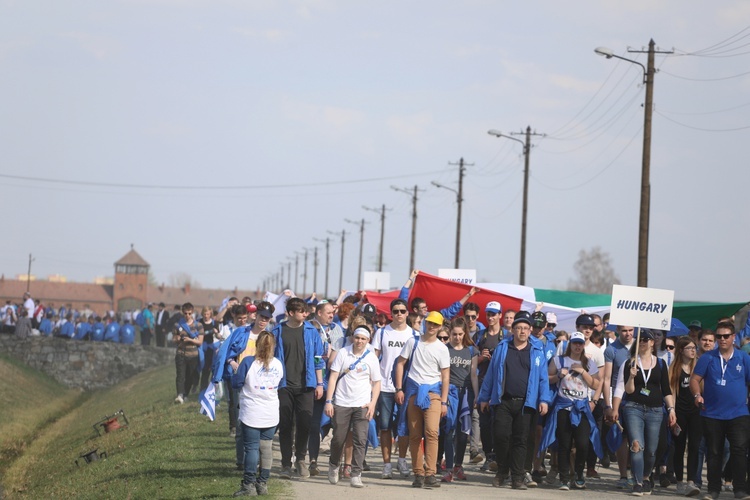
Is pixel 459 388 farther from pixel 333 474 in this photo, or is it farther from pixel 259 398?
pixel 259 398

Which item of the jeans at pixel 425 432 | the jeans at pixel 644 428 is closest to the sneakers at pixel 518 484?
the jeans at pixel 425 432

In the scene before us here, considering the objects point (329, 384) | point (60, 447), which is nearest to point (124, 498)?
point (329, 384)

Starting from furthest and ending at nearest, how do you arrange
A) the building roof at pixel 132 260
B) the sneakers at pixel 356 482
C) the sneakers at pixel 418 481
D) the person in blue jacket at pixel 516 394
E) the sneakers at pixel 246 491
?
1. the building roof at pixel 132 260
2. the person in blue jacket at pixel 516 394
3. the sneakers at pixel 418 481
4. the sneakers at pixel 356 482
5. the sneakers at pixel 246 491

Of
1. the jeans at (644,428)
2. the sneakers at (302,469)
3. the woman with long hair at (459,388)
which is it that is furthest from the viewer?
the woman with long hair at (459,388)

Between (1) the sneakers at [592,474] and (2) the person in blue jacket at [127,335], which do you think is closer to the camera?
(1) the sneakers at [592,474]

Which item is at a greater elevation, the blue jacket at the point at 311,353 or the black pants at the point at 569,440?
the blue jacket at the point at 311,353

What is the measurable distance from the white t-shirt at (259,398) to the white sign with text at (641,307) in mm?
4689

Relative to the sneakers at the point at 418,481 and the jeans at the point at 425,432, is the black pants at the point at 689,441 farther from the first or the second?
the sneakers at the point at 418,481

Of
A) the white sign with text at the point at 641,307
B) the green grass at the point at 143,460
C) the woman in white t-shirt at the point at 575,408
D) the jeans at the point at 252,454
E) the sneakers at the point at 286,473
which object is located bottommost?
the green grass at the point at 143,460

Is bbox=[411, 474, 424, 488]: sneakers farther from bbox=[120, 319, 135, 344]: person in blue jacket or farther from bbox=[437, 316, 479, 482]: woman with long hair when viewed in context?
bbox=[120, 319, 135, 344]: person in blue jacket

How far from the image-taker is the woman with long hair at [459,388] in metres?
15.1

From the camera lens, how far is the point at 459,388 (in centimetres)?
1528

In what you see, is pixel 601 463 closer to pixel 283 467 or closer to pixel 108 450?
pixel 283 467

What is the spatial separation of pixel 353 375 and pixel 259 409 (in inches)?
56.9
